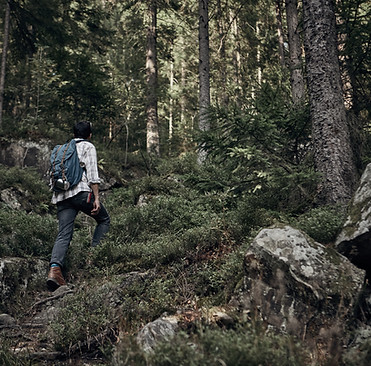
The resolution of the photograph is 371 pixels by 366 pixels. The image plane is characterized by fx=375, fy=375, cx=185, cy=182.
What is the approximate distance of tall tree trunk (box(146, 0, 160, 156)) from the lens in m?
16.3

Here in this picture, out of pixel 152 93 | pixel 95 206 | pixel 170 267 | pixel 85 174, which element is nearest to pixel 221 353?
pixel 170 267

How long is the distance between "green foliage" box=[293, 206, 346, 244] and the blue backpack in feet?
10.4

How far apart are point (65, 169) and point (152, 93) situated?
454 inches

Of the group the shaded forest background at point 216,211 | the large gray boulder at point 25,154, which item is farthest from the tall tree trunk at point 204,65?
the large gray boulder at point 25,154

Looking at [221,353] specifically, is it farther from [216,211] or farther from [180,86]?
[180,86]

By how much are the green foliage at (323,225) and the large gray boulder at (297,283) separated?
621mm

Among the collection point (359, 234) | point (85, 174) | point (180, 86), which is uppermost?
point (180, 86)

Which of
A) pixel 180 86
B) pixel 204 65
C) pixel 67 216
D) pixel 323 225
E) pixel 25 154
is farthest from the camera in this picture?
pixel 180 86

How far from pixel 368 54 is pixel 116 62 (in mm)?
19513

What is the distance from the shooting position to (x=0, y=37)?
17859mm

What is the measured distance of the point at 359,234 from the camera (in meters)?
3.79

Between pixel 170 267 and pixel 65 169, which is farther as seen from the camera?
pixel 65 169

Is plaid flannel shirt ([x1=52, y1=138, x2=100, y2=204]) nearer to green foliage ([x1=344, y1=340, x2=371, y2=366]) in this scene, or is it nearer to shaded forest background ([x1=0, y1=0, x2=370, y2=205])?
shaded forest background ([x1=0, y1=0, x2=370, y2=205])

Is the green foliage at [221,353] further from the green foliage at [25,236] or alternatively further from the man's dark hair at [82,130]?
the man's dark hair at [82,130]
